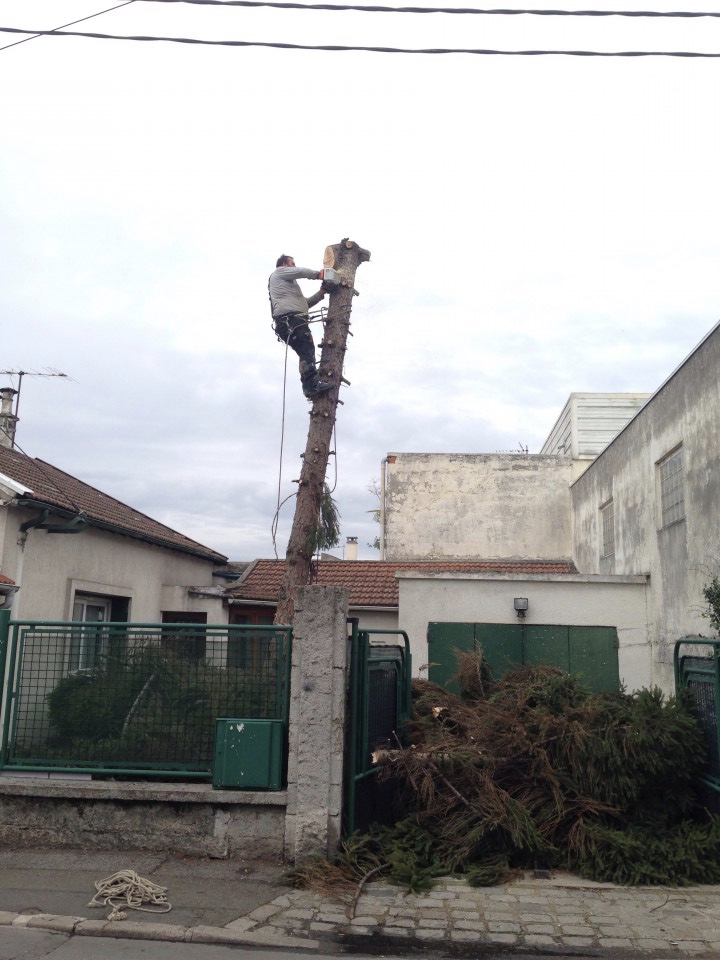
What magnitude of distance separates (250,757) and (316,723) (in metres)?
0.63

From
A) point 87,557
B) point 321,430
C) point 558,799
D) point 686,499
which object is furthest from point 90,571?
point 686,499

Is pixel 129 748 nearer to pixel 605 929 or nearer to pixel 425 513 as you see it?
pixel 605 929

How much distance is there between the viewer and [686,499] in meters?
12.4

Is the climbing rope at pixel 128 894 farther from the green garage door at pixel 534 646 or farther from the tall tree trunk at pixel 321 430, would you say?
the green garage door at pixel 534 646

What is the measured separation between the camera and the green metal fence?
7254 mm

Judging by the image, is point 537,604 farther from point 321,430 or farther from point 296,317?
point 296,317

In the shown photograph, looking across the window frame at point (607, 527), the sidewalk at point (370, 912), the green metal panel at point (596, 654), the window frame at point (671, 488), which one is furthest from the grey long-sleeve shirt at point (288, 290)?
the window frame at point (607, 527)

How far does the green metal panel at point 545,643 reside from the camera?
15059 mm

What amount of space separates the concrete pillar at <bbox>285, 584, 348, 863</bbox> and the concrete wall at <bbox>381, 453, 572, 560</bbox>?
16.7 m

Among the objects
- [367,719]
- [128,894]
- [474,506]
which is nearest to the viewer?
[128,894]

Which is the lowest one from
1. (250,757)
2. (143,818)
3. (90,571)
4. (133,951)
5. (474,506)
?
(133,951)

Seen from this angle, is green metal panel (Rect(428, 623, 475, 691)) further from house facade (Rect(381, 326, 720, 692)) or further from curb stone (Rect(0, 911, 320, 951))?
curb stone (Rect(0, 911, 320, 951))

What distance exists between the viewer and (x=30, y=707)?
744cm

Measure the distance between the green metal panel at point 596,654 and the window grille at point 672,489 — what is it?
8.32 ft
